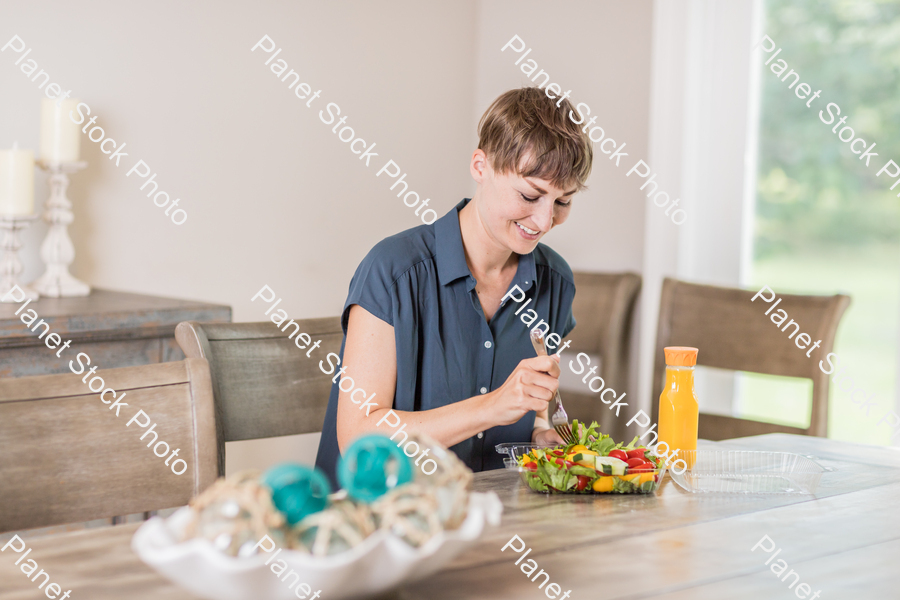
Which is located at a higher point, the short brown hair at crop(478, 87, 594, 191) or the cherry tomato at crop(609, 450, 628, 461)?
the short brown hair at crop(478, 87, 594, 191)

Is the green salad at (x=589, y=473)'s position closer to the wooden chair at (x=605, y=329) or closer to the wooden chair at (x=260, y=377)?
the wooden chair at (x=260, y=377)

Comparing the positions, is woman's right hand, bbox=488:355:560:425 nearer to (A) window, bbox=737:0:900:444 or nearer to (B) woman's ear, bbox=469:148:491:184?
(B) woman's ear, bbox=469:148:491:184

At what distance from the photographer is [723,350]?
230 centimetres

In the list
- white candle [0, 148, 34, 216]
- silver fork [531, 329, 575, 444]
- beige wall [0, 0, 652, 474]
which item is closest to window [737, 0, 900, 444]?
beige wall [0, 0, 652, 474]

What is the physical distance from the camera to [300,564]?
0.64m

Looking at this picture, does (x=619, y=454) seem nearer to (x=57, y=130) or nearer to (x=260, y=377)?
(x=260, y=377)

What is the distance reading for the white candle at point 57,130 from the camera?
2.11 m

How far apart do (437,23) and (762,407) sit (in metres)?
1.81

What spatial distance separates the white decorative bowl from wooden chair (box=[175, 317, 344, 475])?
0.71m

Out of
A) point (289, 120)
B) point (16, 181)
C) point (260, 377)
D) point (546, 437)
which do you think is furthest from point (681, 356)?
point (289, 120)

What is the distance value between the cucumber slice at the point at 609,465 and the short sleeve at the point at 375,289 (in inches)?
18.3

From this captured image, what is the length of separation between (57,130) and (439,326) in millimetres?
1215

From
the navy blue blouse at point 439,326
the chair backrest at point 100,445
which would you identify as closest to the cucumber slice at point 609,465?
the navy blue blouse at point 439,326

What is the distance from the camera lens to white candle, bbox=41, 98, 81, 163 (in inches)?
83.0
